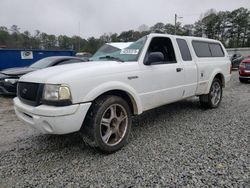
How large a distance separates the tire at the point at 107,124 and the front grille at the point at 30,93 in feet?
2.30

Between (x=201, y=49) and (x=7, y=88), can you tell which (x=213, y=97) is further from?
(x=7, y=88)

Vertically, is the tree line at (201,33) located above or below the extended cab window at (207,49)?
above

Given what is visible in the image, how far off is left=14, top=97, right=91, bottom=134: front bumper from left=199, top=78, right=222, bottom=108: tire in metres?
3.70

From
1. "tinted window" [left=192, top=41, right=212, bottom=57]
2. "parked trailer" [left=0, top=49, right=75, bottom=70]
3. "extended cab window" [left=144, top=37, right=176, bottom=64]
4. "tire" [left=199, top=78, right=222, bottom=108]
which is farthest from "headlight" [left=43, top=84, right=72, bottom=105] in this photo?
"parked trailer" [left=0, top=49, right=75, bottom=70]

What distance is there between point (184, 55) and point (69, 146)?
9.72 ft

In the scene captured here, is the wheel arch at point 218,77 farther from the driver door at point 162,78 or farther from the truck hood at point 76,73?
the truck hood at point 76,73

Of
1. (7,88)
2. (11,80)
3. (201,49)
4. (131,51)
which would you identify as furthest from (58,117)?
(7,88)

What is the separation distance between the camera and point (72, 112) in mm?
2691

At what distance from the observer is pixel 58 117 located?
2625mm

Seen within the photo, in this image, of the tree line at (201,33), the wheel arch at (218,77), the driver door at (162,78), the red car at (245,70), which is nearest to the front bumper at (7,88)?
the driver door at (162,78)

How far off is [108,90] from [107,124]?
51cm

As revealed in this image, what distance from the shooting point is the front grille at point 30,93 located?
111 inches

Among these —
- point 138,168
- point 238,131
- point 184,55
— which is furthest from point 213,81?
point 138,168

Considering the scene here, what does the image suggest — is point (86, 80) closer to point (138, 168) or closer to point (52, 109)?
point (52, 109)
